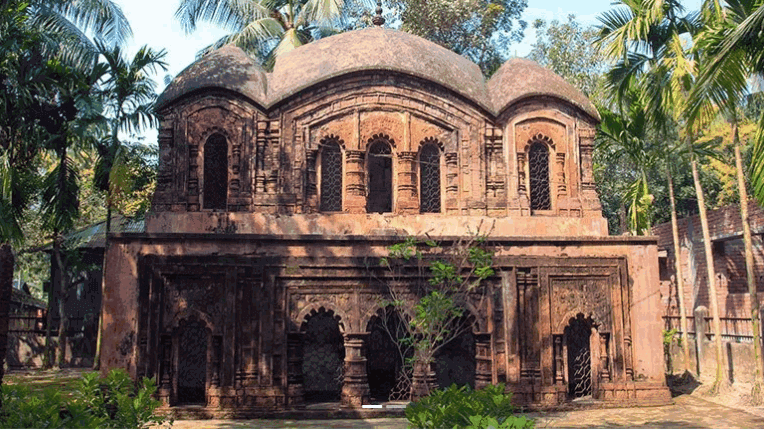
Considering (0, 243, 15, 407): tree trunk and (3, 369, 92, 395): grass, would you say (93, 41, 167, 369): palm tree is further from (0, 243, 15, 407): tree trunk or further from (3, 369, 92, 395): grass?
(0, 243, 15, 407): tree trunk

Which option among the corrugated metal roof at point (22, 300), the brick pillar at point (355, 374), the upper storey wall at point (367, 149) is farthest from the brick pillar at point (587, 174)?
the corrugated metal roof at point (22, 300)

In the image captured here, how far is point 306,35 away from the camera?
23.0m

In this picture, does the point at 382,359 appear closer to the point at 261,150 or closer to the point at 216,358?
the point at 216,358

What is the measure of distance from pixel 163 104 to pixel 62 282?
811 centimetres

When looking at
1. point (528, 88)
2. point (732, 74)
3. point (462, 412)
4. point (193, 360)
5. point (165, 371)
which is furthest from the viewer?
point (528, 88)

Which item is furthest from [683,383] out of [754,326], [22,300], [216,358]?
[22,300]

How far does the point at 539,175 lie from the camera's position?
48.0 feet

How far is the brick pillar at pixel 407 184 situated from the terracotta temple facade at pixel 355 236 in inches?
1.6

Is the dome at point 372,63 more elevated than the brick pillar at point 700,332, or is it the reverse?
the dome at point 372,63

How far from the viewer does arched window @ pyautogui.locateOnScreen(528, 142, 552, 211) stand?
47.5 ft

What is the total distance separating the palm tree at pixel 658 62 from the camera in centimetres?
1400

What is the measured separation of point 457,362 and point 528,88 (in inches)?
212

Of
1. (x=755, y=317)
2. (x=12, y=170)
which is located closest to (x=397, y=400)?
(x=755, y=317)

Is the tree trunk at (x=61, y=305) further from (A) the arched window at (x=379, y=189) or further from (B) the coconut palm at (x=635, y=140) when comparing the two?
(B) the coconut palm at (x=635, y=140)
